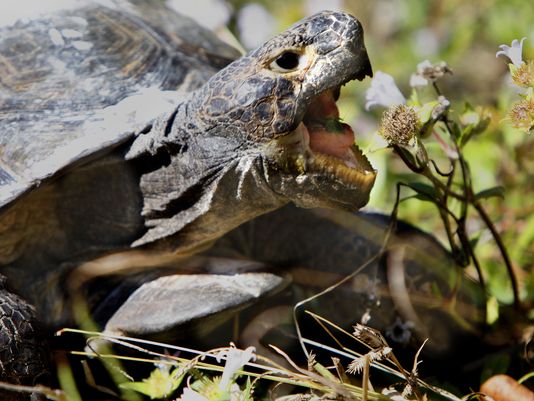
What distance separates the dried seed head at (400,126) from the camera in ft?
5.68

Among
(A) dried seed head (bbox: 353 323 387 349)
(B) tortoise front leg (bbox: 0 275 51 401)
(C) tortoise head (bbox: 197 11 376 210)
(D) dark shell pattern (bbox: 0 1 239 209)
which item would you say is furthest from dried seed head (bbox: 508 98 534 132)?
(B) tortoise front leg (bbox: 0 275 51 401)

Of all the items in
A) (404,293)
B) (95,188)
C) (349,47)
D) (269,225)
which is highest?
(349,47)

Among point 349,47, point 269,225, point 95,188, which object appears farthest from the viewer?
point 269,225

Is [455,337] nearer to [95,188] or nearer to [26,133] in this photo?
[95,188]

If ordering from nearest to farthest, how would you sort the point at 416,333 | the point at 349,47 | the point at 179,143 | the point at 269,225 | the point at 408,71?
the point at 349,47, the point at 179,143, the point at 416,333, the point at 269,225, the point at 408,71

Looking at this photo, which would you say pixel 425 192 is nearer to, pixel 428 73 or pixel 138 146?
pixel 428 73

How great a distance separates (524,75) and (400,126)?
0.27 m

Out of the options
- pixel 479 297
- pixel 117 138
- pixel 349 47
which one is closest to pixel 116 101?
pixel 117 138

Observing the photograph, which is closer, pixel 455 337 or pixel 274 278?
pixel 274 278

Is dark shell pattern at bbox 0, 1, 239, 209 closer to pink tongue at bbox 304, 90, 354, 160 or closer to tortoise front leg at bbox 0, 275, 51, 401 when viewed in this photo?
tortoise front leg at bbox 0, 275, 51, 401

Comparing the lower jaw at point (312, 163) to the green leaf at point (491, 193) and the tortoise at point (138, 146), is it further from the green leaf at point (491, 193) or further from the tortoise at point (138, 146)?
the green leaf at point (491, 193)

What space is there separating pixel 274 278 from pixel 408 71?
2820mm

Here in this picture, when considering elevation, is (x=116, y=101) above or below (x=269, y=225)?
above

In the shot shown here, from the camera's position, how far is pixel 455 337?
2.21 metres
